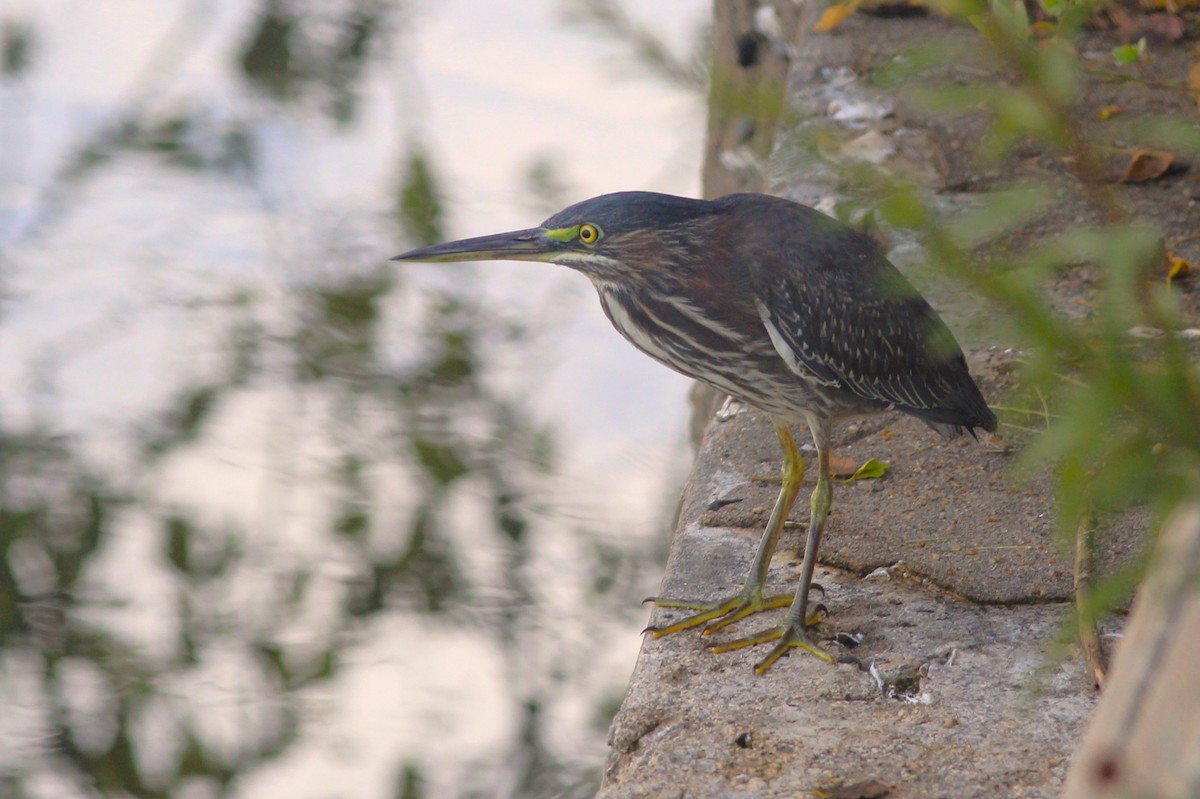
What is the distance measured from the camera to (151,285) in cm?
416

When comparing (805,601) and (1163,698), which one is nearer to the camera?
(1163,698)

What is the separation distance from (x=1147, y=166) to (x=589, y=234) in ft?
6.78

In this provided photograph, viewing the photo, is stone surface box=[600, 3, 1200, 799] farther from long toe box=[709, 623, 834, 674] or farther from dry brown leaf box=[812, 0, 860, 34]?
dry brown leaf box=[812, 0, 860, 34]

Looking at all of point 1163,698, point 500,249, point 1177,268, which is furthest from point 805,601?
point 1163,698

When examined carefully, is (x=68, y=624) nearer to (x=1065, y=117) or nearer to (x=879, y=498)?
(x=879, y=498)

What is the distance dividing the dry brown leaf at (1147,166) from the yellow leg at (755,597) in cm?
181

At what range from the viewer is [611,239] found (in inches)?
118

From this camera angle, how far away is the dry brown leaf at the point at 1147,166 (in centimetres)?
396

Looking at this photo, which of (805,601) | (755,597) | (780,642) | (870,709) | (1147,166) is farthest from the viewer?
(1147,166)

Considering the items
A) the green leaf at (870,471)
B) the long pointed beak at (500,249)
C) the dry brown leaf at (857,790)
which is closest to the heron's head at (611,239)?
the long pointed beak at (500,249)

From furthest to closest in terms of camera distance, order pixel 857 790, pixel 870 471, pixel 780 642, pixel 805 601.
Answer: pixel 870 471
pixel 805 601
pixel 780 642
pixel 857 790

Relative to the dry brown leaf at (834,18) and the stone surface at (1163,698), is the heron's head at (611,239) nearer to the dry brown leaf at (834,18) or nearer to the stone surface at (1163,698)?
the stone surface at (1163,698)

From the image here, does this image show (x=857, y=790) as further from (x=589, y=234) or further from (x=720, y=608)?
(x=589, y=234)

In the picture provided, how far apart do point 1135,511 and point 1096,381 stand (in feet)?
6.61
